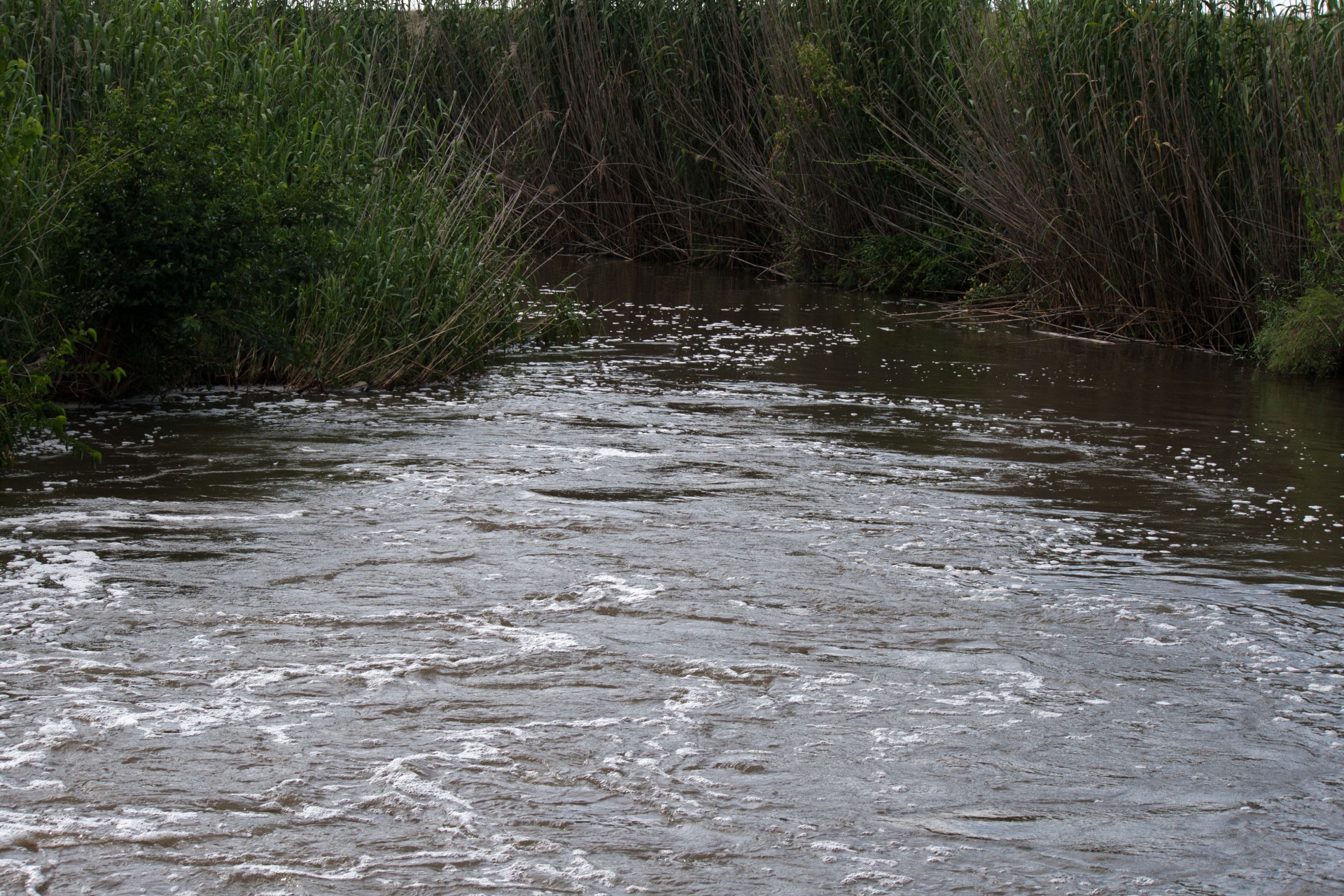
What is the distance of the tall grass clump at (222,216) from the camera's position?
7.49 m

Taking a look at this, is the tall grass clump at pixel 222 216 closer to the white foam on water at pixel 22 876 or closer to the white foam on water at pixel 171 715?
the white foam on water at pixel 171 715

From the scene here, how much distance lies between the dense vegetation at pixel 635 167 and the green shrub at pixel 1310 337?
3cm

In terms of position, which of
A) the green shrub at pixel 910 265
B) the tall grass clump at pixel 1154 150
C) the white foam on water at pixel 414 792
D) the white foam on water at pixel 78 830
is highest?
the tall grass clump at pixel 1154 150

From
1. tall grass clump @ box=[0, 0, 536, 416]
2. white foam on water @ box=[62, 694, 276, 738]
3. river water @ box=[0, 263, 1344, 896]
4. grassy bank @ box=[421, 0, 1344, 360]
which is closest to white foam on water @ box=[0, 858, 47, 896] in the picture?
river water @ box=[0, 263, 1344, 896]

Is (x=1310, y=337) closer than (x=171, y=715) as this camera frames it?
No

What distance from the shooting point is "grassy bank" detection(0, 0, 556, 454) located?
7.44 m

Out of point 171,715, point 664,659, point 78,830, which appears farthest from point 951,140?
point 78,830

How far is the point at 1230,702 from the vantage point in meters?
4.16

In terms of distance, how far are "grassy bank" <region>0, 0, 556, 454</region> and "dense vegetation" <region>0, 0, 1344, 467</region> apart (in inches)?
0.9

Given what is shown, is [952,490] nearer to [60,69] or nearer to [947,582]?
[947,582]

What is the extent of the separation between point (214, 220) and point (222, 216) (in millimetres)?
92

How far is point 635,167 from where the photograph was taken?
17797 millimetres

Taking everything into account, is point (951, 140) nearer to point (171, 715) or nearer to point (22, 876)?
point (171, 715)

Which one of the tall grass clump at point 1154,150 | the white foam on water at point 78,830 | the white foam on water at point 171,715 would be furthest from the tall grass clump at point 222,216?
the tall grass clump at point 1154,150
